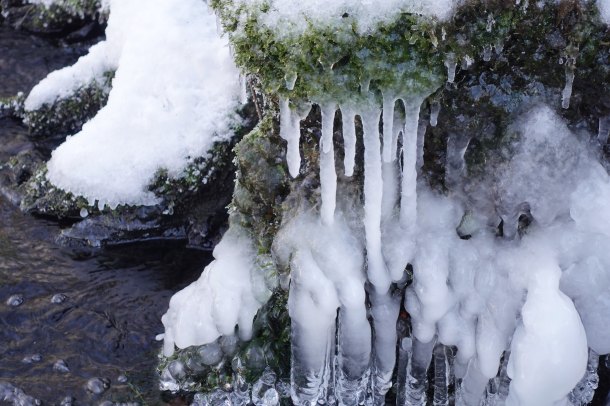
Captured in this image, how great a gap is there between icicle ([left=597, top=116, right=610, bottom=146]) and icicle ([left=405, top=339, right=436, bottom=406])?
131 cm

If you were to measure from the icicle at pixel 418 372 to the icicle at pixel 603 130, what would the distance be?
131 centimetres

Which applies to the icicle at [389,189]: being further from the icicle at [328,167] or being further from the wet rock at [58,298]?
the wet rock at [58,298]

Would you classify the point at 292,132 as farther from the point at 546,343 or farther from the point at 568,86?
the point at 546,343

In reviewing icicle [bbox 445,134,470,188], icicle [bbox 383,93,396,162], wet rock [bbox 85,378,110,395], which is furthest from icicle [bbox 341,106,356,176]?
wet rock [bbox 85,378,110,395]

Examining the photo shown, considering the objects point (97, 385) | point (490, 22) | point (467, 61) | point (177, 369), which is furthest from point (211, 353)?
point (490, 22)

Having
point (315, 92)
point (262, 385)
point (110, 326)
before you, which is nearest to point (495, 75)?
point (315, 92)

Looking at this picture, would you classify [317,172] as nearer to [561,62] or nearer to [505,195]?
[505,195]

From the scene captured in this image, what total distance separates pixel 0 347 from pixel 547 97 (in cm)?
371

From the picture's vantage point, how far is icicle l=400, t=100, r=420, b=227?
335 centimetres

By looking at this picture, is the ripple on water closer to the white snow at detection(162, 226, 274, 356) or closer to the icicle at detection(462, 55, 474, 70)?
the white snow at detection(162, 226, 274, 356)

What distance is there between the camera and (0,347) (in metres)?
4.79

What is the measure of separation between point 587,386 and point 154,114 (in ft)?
12.3

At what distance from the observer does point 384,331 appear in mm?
3832

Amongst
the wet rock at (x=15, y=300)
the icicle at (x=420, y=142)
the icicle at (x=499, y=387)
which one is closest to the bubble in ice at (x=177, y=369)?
the wet rock at (x=15, y=300)
